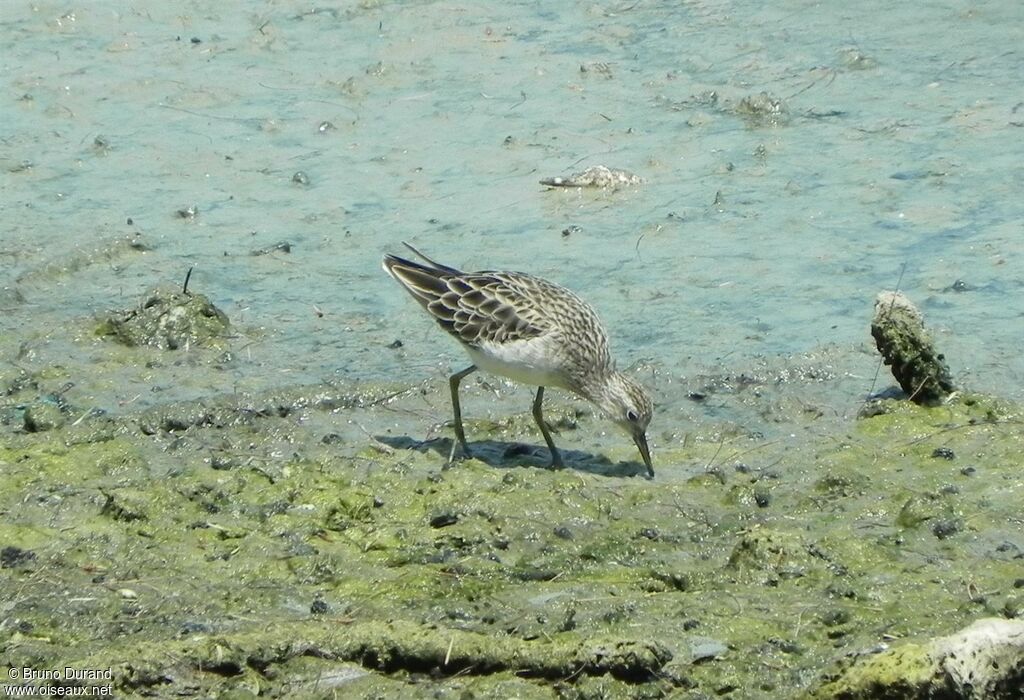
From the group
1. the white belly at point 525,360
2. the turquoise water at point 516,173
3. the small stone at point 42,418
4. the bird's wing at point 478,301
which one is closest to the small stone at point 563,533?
the white belly at point 525,360

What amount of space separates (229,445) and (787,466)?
3.05 metres

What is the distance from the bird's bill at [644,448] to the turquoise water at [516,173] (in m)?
0.73

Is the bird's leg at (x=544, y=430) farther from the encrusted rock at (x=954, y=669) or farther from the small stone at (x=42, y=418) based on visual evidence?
the encrusted rock at (x=954, y=669)

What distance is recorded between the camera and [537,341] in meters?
8.63

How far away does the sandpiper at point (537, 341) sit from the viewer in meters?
8.60

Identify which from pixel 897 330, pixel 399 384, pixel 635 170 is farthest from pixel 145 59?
pixel 897 330

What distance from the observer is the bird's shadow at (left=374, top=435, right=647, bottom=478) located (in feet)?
28.0

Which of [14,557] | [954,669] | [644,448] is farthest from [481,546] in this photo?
[954,669]

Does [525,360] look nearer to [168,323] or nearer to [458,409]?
[458,409]

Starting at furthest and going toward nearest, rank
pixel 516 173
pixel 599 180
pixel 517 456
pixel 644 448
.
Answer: pixel 516 173, pixel 599 180, pixel 517 456, pixel 644 448

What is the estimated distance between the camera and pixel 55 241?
1152 centimetres

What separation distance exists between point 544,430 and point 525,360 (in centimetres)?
41

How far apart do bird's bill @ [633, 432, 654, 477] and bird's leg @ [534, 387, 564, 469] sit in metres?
0.43

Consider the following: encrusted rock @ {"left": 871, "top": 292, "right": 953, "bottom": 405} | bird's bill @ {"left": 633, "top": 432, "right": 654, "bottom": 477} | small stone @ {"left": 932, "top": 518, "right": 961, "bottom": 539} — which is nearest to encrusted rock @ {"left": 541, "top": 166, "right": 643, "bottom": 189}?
A: encrusted rock @ {"left": 871, "top": 292, "right": 953, "bottom": 405}
